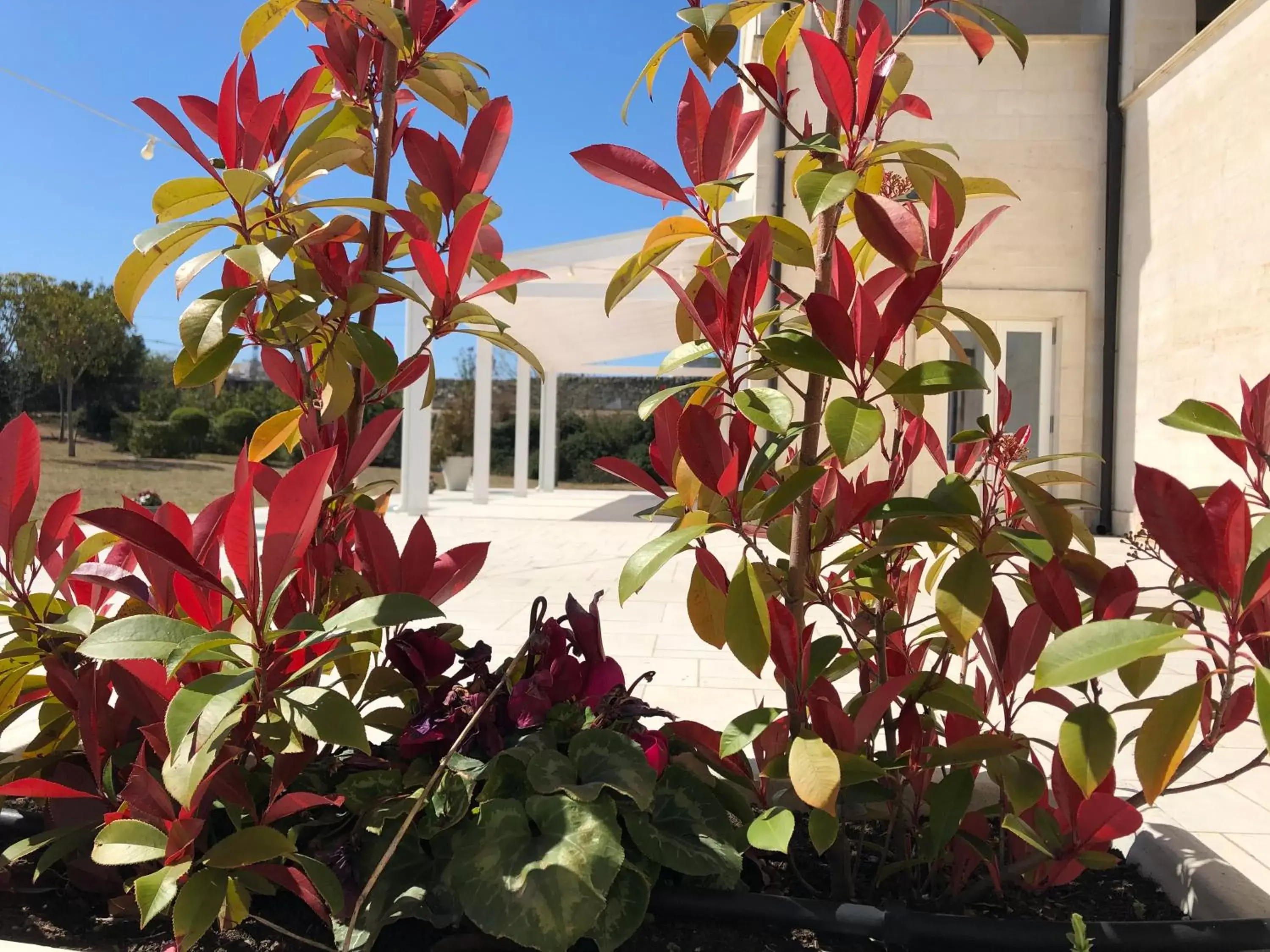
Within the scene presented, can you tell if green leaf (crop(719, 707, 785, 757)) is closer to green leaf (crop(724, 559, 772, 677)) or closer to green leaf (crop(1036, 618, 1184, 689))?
green leaf (crop(724, 559, 772, 677))

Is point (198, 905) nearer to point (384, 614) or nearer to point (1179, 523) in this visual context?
point (384, 614)

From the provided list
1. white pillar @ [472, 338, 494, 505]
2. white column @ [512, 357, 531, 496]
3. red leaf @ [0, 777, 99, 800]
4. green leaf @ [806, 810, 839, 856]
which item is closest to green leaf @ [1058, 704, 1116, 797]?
green leaf @ [806, 810, 839, 856]

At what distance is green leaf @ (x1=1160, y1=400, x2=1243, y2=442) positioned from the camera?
901mm

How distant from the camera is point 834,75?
0.84 meters

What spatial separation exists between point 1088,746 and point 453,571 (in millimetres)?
668

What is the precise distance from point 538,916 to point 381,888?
19 centimetres

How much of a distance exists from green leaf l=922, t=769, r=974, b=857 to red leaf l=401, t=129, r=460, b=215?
86 cm

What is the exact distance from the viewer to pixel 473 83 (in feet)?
3.72

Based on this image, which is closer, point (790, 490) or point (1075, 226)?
point (790, 490)

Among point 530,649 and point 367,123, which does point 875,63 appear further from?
point 530,649

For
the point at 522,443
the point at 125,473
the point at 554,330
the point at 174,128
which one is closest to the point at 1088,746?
the point at 174,128

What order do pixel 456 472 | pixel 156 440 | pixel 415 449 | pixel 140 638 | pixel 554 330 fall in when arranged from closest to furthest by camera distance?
pixel 140 638 → pixel 415 449 → pixel 554 330 → pixel 456 472 → pixel 156 440

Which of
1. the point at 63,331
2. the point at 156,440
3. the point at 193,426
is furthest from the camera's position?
the point at 193,426

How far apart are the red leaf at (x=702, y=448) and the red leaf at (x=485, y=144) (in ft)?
1.40
